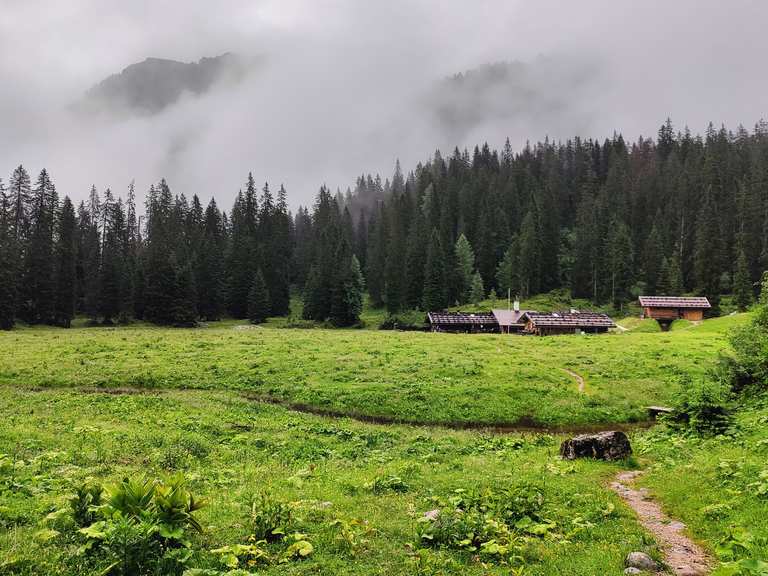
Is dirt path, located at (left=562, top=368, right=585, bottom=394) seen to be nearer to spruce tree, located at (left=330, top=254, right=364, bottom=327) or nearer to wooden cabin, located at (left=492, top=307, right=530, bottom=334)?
wooden cabin, located at (left=492, top=307, right=530, bottom=334)

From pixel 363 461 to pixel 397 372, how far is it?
755 inches

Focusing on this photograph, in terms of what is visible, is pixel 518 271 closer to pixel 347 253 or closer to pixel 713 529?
pixel 347 253

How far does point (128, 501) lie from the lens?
31.4 ft

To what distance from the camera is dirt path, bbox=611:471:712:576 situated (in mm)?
9719

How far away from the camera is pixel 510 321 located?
93625mm

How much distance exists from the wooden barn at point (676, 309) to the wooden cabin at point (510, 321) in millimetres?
26833

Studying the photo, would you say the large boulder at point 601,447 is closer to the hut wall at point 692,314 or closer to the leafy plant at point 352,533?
the leafy plant at point 352,533

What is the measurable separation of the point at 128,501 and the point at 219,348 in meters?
39.3

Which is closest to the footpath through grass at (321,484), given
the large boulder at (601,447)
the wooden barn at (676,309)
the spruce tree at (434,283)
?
the large boulder at (601,447)

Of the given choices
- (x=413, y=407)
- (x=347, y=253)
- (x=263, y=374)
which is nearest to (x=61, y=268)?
(x=347, y=253)

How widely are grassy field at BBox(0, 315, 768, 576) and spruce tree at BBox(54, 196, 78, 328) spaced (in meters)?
52.4

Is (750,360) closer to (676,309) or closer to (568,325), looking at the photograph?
(568,325)

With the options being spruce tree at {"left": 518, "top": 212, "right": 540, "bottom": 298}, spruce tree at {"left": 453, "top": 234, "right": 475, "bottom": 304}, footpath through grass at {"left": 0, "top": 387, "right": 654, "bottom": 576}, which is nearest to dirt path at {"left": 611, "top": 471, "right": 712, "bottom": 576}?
footpath through grass at {"left": 0, "top": 387, "right": 654, "bottom": 576}

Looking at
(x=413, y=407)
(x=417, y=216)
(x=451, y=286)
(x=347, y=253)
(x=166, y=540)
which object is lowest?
(x=413, y=407)
